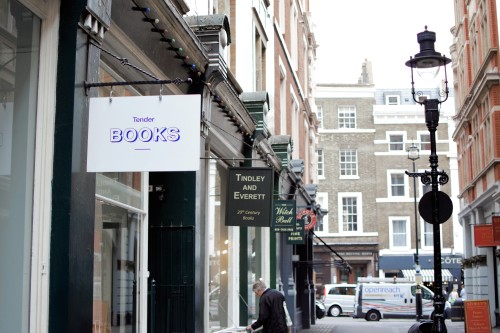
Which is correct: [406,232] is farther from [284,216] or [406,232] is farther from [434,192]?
[434,192]

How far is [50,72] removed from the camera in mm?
6758

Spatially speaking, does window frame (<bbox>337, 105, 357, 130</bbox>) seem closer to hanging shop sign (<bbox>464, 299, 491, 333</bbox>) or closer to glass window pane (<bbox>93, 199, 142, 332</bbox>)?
hanging shop sign (<bbox>464, 299, 491, 333</bbox>)

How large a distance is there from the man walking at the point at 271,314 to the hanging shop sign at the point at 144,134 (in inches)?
268

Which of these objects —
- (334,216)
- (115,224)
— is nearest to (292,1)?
(115,224)

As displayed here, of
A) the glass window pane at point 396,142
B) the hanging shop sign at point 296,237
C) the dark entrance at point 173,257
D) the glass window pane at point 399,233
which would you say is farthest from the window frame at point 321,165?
the dark entrance at point 173,257

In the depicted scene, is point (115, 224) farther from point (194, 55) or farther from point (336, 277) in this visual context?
point (336, 277)

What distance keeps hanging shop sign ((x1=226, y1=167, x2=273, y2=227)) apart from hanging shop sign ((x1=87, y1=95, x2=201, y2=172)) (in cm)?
674

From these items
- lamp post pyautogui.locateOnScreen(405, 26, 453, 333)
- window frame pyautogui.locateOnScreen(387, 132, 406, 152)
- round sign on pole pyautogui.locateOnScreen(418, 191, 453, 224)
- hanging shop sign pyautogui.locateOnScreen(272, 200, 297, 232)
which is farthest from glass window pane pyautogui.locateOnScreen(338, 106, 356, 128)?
round sign on pole pyautogui.locateOnScreen(418, 191, 453, 224)

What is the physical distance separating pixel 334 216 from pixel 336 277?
4.45m

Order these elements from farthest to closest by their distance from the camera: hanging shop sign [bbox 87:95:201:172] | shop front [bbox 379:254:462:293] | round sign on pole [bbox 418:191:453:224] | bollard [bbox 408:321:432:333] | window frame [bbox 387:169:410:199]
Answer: window frame [bbox 387:169:410:199] < shop front [bbox 379:254:462:293] < round sign on pole [bbox 418:191:453:224] < bollard [bbox 408:321:432:333] < hanging shop sign [bbox 87:95:201:172]

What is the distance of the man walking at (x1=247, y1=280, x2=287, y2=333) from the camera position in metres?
13.0

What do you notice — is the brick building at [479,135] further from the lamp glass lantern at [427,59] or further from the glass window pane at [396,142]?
the glass window pane at [396,142]

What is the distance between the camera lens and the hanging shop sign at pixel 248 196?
13500 mm

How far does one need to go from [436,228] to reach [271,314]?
341 cm
